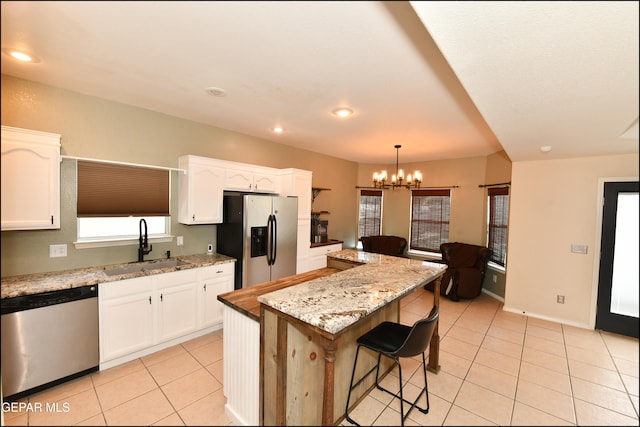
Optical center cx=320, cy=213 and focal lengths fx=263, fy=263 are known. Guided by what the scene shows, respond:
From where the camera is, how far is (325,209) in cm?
533

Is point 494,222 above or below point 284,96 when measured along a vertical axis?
below

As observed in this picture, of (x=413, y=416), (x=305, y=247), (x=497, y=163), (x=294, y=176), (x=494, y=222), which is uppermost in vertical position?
(x=497, y=163)

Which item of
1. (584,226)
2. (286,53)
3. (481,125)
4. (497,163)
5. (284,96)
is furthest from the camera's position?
(497,163)

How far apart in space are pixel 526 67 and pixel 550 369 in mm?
1243

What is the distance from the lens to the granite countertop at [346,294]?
118cm

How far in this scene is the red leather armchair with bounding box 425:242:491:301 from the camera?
4.14 metres

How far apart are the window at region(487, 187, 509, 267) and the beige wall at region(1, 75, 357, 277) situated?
Answer: 155 inches

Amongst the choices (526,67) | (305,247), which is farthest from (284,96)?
(305,247)

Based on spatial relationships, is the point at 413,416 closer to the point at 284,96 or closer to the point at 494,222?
the point at 284,96

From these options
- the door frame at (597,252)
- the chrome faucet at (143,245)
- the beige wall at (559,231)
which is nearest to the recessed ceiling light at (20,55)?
the chrome faucet at (143,245)

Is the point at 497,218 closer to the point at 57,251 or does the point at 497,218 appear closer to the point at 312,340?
the point at 312,340

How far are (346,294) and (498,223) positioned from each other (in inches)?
162

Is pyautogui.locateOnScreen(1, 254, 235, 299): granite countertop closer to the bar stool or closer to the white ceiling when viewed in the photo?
the white ceiling

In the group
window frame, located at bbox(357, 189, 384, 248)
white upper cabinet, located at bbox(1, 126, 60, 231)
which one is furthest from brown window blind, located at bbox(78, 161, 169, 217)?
window frame, located at bbox(357, 189, 384, 248)
